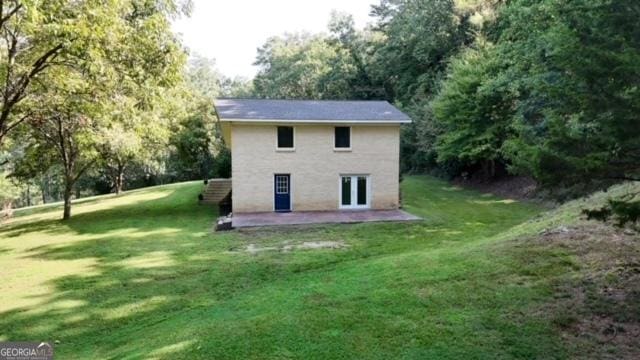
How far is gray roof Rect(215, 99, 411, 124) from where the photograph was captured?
19859mm

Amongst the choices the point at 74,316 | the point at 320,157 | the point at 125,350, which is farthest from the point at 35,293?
the point at 320,157

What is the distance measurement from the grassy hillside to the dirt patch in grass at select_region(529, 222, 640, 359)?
0.04 metres

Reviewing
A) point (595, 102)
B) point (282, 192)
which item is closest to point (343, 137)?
point (282, 192)

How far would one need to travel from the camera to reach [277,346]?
19.6 feet

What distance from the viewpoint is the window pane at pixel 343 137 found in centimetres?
2072

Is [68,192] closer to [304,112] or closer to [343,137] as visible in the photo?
[304,112]

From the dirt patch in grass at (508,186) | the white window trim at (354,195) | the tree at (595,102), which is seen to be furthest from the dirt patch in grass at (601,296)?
the dirt patch in grass at (508,186)

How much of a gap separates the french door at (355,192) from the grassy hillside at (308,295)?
4603mm

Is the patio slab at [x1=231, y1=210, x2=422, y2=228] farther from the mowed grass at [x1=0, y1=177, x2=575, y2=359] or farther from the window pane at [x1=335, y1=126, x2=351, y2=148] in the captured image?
the window pane at [x1=335, y1=126, x2=351, y2=148]

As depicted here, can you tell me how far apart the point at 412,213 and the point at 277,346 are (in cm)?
1485

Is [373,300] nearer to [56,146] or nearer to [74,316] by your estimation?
[74,316]

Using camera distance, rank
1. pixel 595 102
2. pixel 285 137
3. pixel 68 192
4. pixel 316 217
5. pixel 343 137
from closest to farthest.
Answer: pixel 595 102
pixel 316 217
pixel 285 137
pixel 343 137
pixel 68 192

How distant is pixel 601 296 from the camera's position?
670 cm

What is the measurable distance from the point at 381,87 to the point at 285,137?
25.9 meters
